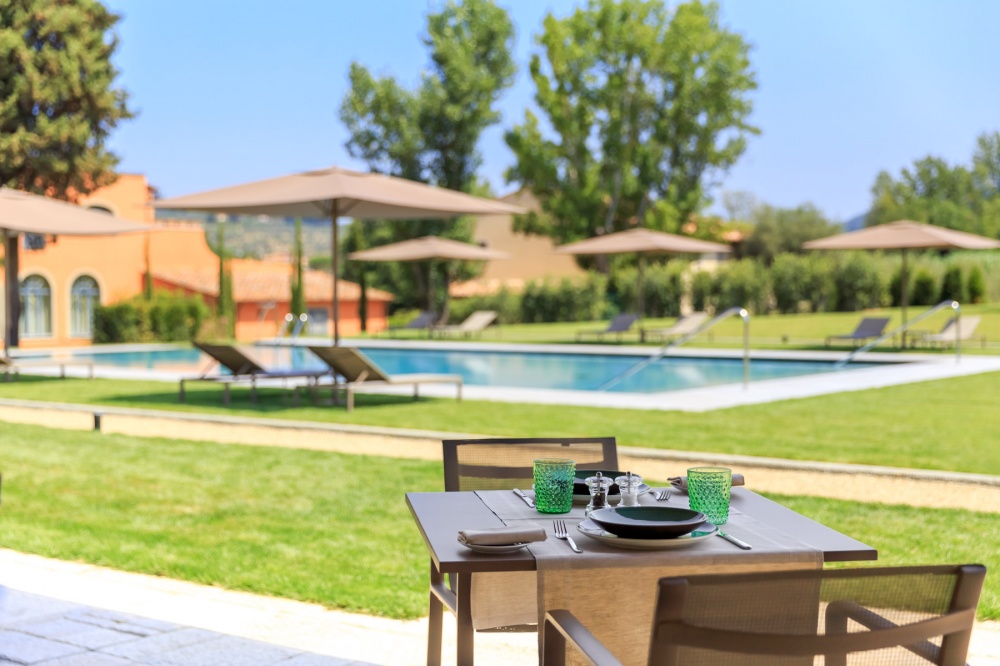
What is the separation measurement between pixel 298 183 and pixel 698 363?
9.85m

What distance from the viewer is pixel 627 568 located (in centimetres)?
237

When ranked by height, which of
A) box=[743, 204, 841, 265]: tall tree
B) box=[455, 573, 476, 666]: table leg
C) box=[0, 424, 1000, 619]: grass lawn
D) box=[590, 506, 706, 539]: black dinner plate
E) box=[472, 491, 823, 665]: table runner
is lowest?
box=[0, 424, 1000, 619]: grass lawn

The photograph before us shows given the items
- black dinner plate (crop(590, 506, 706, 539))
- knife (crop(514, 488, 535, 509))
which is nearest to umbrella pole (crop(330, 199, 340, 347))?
knife (crop(514, 488, 535, 509))

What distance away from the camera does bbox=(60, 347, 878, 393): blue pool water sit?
1650 cm

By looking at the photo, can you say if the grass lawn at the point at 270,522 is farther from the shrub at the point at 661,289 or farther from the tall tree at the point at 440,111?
the tall tree at the point at 440,111

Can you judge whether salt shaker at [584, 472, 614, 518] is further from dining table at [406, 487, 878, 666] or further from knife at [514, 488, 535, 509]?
knife at [514, 488, 535, 509]

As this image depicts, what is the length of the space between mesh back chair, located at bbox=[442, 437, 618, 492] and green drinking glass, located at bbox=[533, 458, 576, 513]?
641mm

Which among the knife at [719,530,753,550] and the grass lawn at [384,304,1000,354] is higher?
the grass lawn at [384,304,1000,354]

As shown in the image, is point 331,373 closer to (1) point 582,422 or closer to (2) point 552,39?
(1) point 582,422

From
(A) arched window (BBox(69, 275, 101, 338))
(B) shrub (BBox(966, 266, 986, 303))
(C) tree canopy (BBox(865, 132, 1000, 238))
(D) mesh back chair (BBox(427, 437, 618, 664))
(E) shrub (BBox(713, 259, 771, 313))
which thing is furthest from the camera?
(C) tree canopy (BBox(865, 132, 1000, 238))

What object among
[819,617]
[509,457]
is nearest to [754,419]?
[509,457]

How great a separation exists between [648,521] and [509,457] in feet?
3.35

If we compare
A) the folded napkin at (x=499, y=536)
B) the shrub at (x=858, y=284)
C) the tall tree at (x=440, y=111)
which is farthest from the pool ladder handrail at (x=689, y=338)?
the tall tree at (x=440, y=111)

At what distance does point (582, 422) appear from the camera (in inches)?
382
